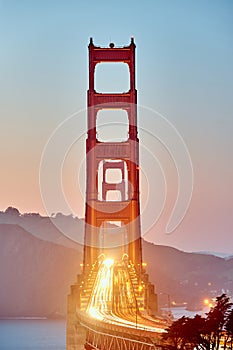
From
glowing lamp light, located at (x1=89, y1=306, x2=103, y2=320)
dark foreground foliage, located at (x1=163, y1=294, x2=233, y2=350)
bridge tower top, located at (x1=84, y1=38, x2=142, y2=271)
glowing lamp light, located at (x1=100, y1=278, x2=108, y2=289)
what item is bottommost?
glowing lamp light, located at (x1=89, y1=306, x2=103, y2=320)

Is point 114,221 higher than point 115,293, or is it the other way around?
point 114,221

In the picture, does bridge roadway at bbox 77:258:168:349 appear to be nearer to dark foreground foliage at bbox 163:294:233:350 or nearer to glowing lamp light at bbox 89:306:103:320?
glowing lamp light at bbox 89:306:103:320

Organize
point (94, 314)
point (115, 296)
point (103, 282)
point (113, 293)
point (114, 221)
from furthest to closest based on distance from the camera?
point (114, 221) < point (103, 282) < point (115, 296) < point (113, 293) < point (94, 314)

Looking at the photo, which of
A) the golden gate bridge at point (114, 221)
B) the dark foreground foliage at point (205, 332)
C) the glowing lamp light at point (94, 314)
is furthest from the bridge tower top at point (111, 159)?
the dark foreground foliage at point (205, 332)

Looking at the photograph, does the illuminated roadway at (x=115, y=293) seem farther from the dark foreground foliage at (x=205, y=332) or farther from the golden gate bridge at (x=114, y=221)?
the dark foreground foliage at (x=205, y=332)

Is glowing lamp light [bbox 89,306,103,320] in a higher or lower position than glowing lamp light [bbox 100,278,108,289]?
lower

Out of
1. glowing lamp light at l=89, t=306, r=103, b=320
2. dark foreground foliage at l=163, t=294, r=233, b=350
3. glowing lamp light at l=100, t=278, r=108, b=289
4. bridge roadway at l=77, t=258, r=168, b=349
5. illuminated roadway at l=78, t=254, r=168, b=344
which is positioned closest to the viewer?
dark foreground foliage at l=163, t=294, r=233, b=350

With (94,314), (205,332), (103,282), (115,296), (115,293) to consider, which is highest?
(103,282)

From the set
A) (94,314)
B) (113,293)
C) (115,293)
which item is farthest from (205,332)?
(115,293)

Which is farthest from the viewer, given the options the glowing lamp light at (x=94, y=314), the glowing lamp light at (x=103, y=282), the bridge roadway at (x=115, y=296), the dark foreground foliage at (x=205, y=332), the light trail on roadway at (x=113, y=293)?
the glowing lamp light at (x=103, y=282)

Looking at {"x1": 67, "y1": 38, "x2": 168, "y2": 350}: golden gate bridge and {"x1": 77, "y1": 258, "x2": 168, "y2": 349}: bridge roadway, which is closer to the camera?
{"x1": 77, "y1": 258, "x2": 168, "y2": 349}: bridge roadway

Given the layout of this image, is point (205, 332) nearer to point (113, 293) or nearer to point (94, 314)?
point (94, 314)

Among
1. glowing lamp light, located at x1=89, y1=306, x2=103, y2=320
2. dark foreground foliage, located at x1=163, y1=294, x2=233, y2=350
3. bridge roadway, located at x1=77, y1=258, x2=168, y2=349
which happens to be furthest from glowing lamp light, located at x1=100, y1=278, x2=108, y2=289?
dark foreground foliage, located at x1=163, y1=294, x2=233, y2=350
